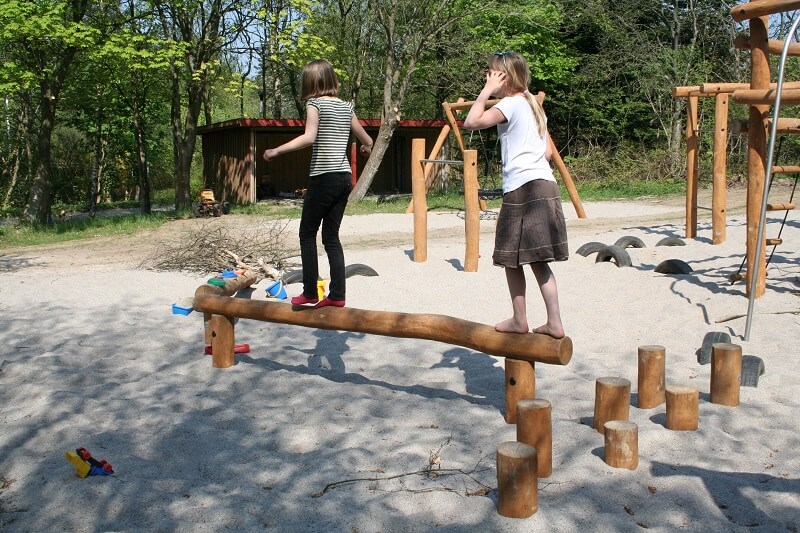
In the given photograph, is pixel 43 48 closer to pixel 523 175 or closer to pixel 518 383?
pixel 523 175

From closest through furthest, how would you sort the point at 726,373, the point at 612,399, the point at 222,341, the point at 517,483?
the point at 517,483, the point at 612,399, the point at 726,373, the point at 222,341

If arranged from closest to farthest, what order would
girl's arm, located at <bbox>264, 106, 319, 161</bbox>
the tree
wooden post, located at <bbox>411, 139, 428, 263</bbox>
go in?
girl's arm, located at <bbox>264, 106, 319, 161</bbox>, wooden post, located at <bbox>411, 139, 428, 263</bbox>, the tree

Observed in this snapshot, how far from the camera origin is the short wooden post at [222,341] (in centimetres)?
577

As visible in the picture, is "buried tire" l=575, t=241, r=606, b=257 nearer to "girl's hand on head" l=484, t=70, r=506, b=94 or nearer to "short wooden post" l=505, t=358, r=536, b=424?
"short wooden post" l=505, t=358, r=536, b=424

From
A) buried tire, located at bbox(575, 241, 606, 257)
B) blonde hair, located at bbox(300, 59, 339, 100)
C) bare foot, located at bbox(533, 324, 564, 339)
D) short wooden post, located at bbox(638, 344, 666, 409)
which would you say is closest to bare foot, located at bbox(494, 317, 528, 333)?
bare foot, located at bbox(533, 324, 564, 339)

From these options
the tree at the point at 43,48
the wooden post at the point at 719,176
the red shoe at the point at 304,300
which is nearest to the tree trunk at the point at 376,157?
the tree at the point at 43,48

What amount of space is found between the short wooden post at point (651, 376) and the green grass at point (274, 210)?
511 inches

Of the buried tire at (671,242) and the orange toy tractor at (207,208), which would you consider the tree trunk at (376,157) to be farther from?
the buried tire at (671,242)

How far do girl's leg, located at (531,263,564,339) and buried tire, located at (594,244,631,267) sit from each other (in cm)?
532

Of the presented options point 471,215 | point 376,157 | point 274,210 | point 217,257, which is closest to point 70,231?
point 274,210

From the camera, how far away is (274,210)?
2189cm

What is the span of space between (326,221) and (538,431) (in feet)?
6.46

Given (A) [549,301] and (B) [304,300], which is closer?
(A) [549,301]

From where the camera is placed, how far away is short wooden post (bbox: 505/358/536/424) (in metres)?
4.31
